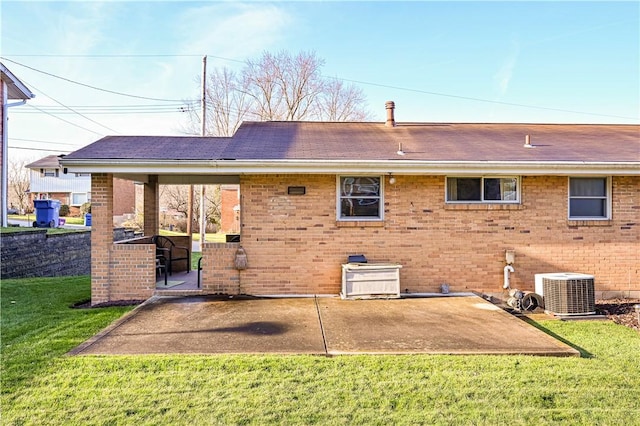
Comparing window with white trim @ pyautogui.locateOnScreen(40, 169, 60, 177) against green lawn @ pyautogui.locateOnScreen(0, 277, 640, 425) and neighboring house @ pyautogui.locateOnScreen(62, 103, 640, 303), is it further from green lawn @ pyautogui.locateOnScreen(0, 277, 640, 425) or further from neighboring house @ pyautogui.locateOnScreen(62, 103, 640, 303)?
green lawn @ pyautogui.locateOnScreen(0, 277, 640, 425)

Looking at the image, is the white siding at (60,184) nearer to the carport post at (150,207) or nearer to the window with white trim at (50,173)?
the window with white trim at (50,173)

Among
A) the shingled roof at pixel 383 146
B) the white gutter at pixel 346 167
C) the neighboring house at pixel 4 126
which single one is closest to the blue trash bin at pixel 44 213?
the neighboring house at pixel 4 126

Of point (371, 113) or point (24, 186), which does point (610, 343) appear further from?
point (24, 186)

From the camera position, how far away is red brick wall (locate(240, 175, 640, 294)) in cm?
823

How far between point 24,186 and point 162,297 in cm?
4263

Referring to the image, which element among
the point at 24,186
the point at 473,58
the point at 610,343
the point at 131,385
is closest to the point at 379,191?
the point at 610,343

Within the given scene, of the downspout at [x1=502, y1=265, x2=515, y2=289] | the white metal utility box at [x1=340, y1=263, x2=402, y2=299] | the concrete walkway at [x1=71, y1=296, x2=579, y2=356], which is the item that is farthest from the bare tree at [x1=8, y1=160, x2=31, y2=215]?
the downspout at [x1=502, y1=265, x2=515, y2=289]

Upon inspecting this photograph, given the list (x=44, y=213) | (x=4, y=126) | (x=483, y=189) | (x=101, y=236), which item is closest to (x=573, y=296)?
(x=483, y=189)

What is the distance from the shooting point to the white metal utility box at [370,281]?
7867 millimetres

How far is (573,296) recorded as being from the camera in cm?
714

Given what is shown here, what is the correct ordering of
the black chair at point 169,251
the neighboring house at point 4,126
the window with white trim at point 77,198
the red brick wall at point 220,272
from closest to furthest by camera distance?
the red brick wall at point 220,272
the black chair at point 169,251
the neighboring house at point 4,126
the window with white trim at point 77,198

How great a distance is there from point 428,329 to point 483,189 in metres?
3.85

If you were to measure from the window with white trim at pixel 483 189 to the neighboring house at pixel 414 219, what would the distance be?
21 millimetres

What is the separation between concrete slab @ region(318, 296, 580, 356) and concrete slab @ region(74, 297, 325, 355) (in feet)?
1.29
